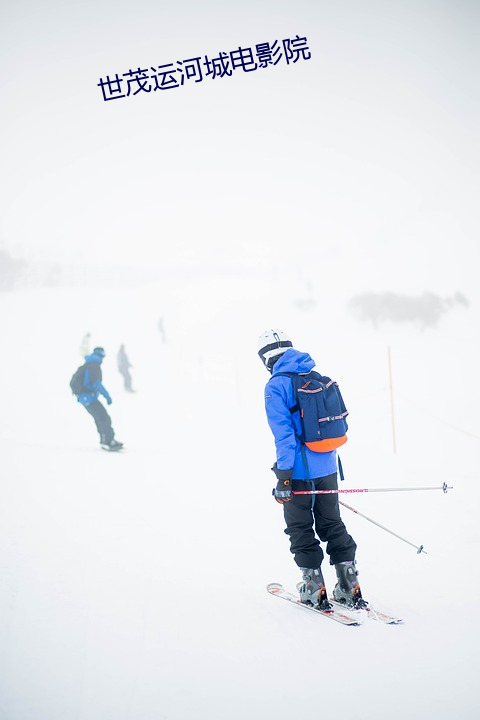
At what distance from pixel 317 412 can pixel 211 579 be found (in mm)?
1863

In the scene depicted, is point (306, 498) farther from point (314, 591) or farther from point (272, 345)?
point (272, 345)

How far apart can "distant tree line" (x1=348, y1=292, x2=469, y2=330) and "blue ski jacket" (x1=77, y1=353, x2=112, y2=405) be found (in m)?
29.4

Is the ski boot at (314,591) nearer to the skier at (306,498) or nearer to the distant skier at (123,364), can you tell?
the skier at (306,498)

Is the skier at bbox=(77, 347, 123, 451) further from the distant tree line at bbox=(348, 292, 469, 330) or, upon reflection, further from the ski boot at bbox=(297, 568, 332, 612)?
the distant tree line at bbox=(348, 292, 469, 330)

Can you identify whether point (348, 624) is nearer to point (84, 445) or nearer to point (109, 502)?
point (109, 502)

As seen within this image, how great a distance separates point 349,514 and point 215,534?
1.79 metres

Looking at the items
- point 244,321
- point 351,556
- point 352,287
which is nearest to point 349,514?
point 351,556

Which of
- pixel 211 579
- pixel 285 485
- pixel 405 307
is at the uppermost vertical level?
pixel 405 307

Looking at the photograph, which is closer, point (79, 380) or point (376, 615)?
point (376, 615)

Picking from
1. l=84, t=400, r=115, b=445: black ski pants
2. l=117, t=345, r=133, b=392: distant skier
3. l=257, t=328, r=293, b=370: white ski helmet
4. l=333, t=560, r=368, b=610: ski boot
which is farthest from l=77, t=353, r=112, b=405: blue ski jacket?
l=117, t=345, r=133, b=392: distant skier

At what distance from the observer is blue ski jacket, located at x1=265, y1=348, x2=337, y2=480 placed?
115 inches

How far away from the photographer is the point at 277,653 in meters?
2.56

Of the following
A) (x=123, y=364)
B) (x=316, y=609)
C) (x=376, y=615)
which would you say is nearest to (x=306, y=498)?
(x=316, y=609)

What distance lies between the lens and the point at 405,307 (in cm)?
3491
